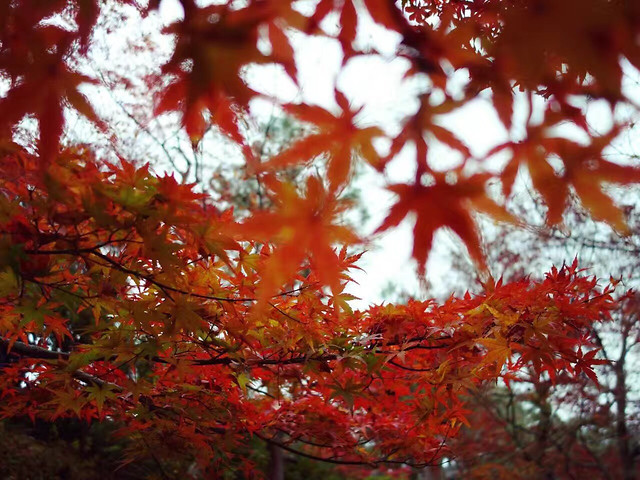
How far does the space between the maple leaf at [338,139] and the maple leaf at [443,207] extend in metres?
0.10

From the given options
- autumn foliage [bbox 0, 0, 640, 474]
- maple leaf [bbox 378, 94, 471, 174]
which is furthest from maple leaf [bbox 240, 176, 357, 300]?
maple leaf [bbox 378, 94, 471, 174]

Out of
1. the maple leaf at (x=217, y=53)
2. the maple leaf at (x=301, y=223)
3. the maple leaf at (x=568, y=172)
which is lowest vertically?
the maple leaf at (x=301, y=223)

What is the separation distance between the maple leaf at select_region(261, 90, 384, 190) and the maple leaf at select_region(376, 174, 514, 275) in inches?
3.9

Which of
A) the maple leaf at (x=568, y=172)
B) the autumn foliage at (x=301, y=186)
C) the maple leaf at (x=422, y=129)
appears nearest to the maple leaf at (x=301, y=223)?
the autumn foliage at (x=301, y=186)

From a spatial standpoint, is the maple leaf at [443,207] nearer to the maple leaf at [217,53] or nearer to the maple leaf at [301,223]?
the maple leaf at [301,223]

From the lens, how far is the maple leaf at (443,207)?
99cm

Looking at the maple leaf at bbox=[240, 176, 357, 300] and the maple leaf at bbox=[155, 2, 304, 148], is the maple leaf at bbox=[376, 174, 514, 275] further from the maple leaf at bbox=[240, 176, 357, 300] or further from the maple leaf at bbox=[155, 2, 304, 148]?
the maple leaf at bbox=[155, 2, 304, 148]

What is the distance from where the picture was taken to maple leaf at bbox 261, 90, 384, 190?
102 centimetres

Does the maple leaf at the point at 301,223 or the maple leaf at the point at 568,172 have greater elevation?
the maple leaf at the point at 568,172

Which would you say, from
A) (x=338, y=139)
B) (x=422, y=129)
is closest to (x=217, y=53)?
(x=338, y=139)

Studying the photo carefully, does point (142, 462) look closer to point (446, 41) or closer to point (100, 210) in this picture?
point (100, 210)

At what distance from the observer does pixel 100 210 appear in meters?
1.11

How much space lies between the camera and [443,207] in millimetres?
1002

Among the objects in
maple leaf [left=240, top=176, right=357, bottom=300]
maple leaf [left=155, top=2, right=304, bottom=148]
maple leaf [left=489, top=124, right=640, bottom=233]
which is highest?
maple leaf [left=155, top=2, right=304, bottom=148]
